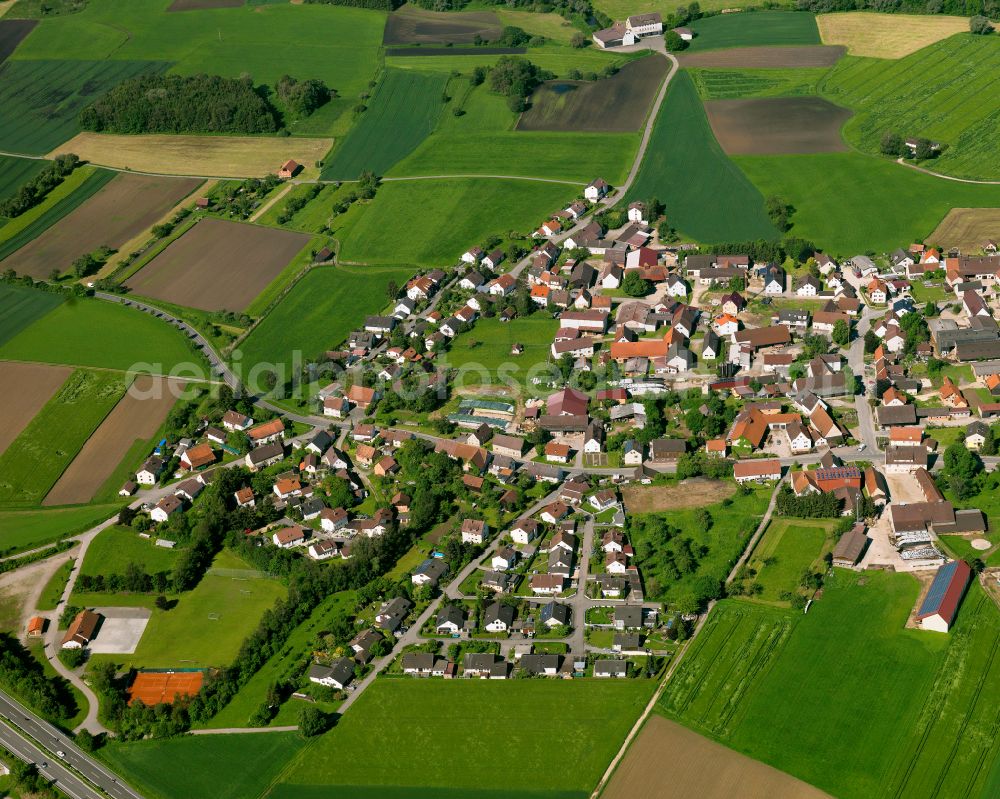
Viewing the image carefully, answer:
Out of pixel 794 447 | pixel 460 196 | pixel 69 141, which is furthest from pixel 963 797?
pixel 69 141

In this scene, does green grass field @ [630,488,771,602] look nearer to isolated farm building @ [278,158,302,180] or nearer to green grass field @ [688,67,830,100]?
isolated farm building @ [278,158,302,180]

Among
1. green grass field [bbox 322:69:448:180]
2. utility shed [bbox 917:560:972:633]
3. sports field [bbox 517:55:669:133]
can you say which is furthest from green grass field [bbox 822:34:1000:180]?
utility shed [bbox 917:560:972:633]

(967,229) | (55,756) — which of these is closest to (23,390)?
(55,756)

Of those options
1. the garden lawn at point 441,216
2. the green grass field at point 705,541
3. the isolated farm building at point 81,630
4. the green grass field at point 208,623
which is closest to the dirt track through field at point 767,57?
the garden lawn at point 441,216

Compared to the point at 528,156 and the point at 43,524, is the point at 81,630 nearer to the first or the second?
the point at 43,524

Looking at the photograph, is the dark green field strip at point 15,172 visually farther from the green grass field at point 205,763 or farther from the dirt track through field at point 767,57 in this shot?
the green grass field at point 205,763

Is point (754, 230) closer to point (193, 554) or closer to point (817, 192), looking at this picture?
point (817, 192)
